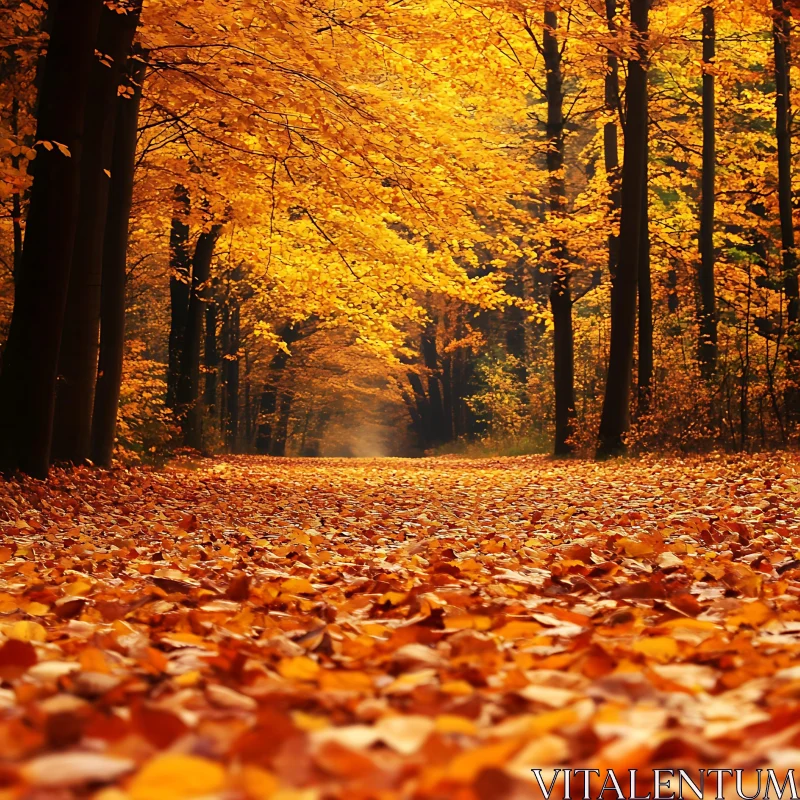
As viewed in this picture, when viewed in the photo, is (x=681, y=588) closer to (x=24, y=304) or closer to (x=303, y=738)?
(x=303, y=738)

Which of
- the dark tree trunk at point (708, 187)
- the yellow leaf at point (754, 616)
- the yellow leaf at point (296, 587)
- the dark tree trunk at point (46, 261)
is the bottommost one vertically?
the yellow leaf at point (296, 587)

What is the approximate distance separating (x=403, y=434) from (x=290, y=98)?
138 ft

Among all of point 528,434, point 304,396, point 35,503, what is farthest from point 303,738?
point 304,396

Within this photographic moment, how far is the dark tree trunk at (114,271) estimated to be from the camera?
1300 centimetres

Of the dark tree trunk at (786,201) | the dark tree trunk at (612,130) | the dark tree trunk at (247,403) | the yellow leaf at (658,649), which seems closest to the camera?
the yellow leaf at (658,649)

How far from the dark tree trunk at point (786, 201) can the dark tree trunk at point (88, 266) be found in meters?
9.22

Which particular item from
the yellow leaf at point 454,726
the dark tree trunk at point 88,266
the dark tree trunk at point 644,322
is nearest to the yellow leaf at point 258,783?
the yellow leaf at point 454,726

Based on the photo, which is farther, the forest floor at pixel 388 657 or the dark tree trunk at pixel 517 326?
the dark tree trunk at pixel 517 326

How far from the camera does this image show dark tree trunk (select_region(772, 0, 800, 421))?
14.8 m

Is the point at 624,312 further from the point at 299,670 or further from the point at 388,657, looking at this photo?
the point at 299,670

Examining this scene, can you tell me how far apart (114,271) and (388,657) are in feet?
37.6

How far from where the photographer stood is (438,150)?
13.8m

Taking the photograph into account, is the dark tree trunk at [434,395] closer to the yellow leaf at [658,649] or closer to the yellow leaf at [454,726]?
the yellow leaf at [658,649]

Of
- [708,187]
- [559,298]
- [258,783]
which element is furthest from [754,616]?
[559,298]
